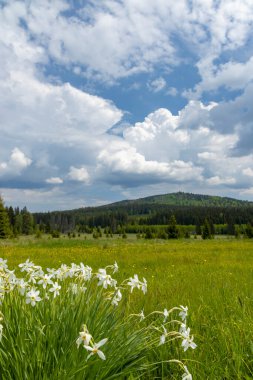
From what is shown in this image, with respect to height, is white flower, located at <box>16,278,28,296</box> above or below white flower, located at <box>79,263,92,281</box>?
below

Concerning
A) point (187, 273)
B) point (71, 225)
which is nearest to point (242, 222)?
point (71, 225)

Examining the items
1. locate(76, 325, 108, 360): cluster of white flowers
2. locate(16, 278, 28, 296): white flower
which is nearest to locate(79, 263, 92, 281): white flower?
locate(16, 278, 28, 296): white flower

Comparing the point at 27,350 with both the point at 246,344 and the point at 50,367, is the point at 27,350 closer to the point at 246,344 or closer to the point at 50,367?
the point at 50,367

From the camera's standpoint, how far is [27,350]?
8.67ft

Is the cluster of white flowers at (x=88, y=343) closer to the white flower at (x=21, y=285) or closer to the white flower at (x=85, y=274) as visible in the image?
the white flower at (x=21, y=285)

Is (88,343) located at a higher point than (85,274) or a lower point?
lower

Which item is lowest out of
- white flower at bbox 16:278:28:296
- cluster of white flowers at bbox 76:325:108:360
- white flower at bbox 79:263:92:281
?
cluster of white flowers at bbox 76:325:108:360

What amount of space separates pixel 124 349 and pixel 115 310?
19.4 inches

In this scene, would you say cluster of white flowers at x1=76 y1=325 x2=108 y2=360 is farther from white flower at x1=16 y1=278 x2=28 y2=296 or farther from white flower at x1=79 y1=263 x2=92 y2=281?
white flower at x1=79 y1=263 x2=92 y2=281

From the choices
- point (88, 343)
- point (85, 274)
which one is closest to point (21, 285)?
point (85, 274)

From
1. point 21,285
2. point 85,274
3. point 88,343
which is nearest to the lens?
point 88,343

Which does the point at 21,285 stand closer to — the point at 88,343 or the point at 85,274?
the point at 85,274


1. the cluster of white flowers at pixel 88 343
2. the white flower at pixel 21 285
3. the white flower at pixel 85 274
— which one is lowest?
the cluster of white flowers at pixel 88 343

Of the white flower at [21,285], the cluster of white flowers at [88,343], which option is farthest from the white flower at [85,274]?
the cluster of white flowers at [88,343]
